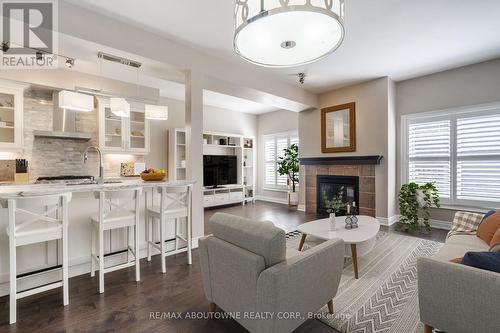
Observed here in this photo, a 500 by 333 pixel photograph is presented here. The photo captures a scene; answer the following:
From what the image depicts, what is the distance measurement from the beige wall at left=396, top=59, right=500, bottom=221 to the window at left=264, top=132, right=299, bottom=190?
290 centimetres

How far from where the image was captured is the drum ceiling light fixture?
3.93 ft

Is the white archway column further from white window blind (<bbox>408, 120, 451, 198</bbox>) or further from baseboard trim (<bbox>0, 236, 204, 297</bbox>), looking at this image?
white window blind (<bbox>408, 120, 451, 198</bbox>)

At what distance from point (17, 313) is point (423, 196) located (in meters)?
5.49

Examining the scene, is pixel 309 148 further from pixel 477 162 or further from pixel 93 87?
pixel 93 87

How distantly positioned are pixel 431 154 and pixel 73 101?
19.0 ft

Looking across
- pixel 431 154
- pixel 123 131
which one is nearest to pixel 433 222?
pixel 431 154

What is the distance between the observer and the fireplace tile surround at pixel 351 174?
15.6 feet

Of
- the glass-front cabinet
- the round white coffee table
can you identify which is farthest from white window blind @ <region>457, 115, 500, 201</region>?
the glass-front cabinet

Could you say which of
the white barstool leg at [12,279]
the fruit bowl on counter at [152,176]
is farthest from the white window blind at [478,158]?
the white barstool leg at [12,279]

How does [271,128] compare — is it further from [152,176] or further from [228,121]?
[152,176]

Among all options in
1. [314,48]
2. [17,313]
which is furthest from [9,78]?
[314,48]

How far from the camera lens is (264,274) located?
4.42 feet

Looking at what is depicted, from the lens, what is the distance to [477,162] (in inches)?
156

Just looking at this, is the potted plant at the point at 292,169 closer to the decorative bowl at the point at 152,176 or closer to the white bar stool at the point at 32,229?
the decorative bowl at the point at 152,176
